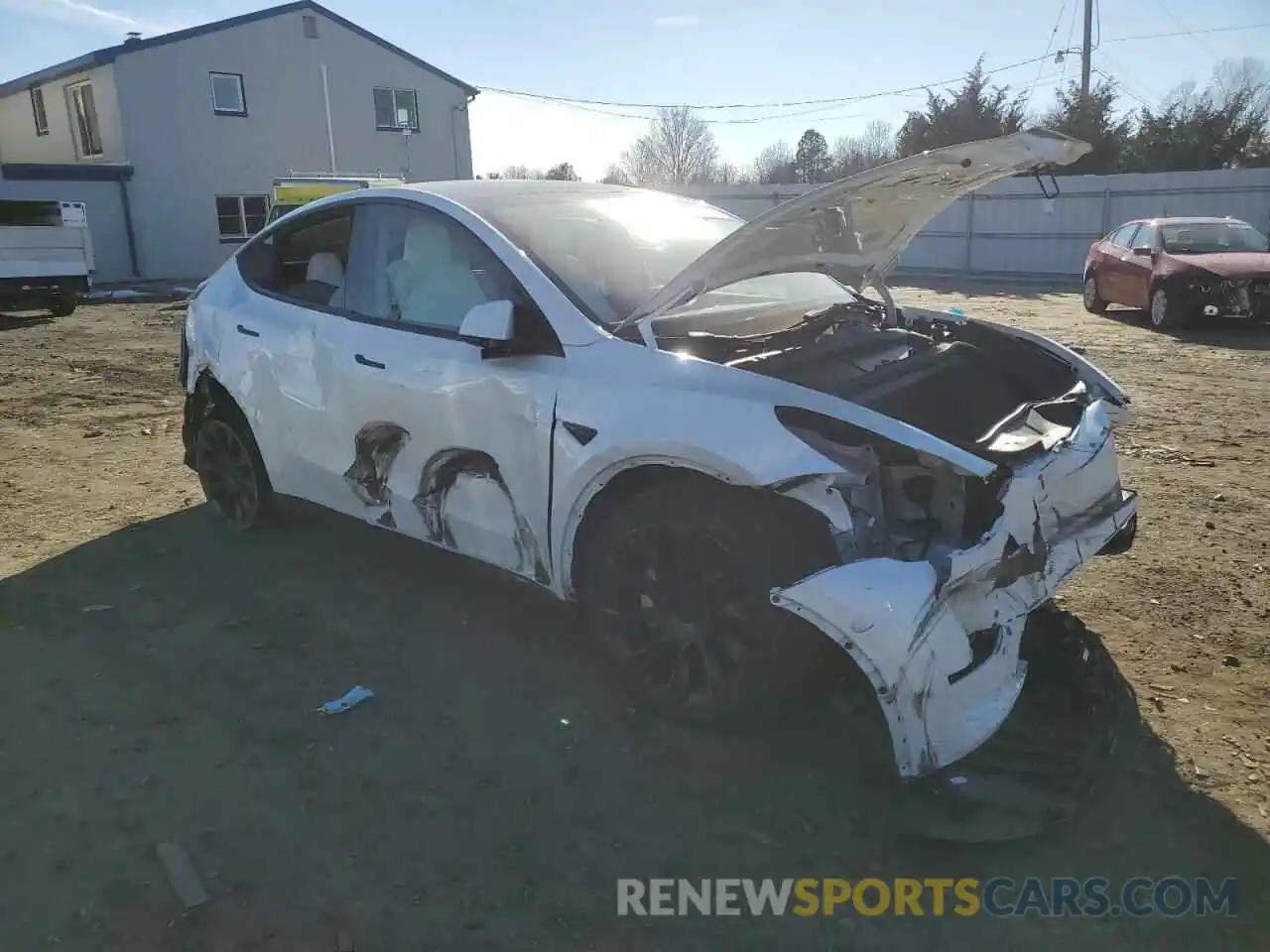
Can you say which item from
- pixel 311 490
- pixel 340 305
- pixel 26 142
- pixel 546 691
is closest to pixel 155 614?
pixel 311 490

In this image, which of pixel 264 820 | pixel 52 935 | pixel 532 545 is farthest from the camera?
pixel 532 545

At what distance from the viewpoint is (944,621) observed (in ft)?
8.12

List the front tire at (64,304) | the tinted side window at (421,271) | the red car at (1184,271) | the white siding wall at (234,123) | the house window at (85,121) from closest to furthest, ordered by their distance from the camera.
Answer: the tinted side window at (421,271) → the red car at (1184,271) → the front tire at (64,304) → the white siding wall at (234,123) → the house window at (85,121)

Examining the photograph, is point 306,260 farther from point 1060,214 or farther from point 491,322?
point 1060,214

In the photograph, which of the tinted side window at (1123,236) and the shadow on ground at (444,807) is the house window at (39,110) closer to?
the tinted side window at (1123,236)

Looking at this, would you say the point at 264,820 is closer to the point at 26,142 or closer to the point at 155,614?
the point at 155,614

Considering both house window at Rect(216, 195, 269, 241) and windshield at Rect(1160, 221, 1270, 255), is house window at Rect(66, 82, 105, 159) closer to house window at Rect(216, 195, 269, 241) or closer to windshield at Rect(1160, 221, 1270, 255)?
house window at Rect(216, 195, 269, 241)

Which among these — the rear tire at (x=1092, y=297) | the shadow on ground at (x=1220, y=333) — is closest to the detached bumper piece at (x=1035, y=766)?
the shadow on ground at (x=1220, y=333)

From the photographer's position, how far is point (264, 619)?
404 cm

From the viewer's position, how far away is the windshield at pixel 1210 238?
41.3 ft

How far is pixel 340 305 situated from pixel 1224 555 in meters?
4.18

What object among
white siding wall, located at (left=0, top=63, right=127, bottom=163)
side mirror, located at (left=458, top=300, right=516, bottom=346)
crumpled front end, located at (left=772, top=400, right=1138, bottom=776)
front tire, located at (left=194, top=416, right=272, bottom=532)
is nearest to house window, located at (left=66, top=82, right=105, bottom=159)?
white siding wall, located at (left=0, top=63, right=127, bottom=163)

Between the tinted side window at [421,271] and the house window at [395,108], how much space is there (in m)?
26.3

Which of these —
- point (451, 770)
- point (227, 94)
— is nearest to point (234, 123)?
point (227, 94)
